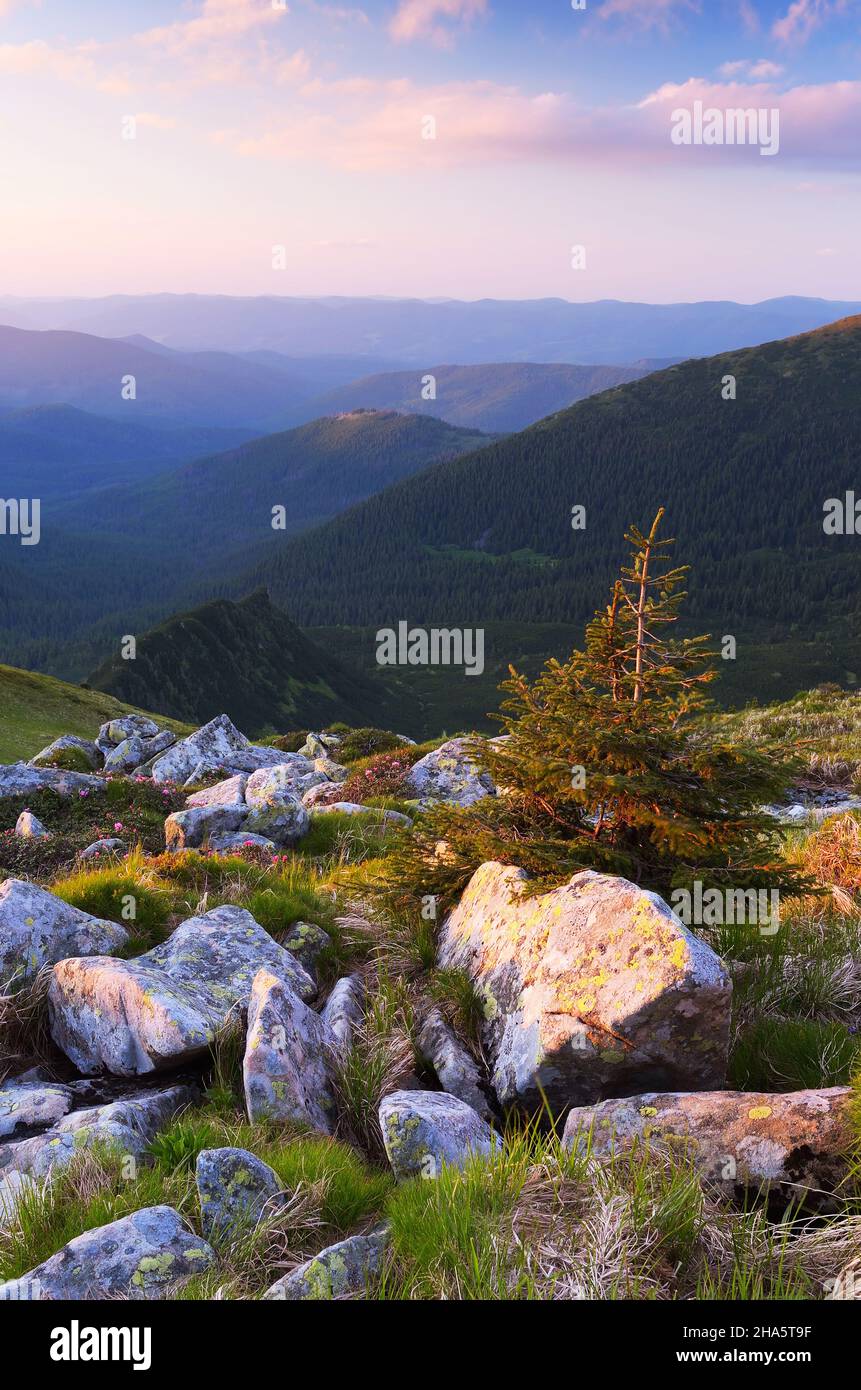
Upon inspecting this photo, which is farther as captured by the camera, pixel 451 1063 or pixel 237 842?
pixel 237 842

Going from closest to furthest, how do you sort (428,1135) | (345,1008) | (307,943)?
(428,1135)
(345,1008)
(307,943)

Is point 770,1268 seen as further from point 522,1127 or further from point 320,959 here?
point 320,959

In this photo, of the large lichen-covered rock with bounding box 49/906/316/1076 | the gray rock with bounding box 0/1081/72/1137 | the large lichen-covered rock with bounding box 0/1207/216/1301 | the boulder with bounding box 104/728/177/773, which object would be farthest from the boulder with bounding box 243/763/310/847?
the boulder with bounding box 104/728/177/773

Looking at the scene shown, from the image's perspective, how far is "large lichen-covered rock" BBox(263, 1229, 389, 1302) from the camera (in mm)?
4055

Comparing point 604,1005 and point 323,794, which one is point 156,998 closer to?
point 604,1005

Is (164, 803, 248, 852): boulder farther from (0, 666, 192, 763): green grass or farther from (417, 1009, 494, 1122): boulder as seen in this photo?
(0, 666, 192, 763): green grass

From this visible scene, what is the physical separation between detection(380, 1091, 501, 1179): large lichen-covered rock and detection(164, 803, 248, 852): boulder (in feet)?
33.3

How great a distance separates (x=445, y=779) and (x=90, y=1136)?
18.4 metres

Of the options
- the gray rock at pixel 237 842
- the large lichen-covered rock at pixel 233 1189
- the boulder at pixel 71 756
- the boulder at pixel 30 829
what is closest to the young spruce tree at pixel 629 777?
the large lichen-covered rock at pixel 233 1189

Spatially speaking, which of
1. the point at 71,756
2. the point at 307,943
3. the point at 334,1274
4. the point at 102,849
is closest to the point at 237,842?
the point at 102,849

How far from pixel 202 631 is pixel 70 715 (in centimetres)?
14495

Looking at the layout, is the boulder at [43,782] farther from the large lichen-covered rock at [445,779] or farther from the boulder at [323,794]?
the large lichen-covered rock at [445,779]

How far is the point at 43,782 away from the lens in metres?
20.4

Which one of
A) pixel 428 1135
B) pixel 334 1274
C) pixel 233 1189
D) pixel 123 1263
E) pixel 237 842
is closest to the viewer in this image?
pixel 334 1274
